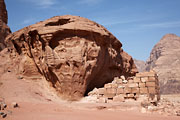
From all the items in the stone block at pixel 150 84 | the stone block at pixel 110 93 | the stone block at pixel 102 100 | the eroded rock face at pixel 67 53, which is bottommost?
the stone block at pixel 102 100

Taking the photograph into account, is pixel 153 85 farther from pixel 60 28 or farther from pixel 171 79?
pixel 171 79

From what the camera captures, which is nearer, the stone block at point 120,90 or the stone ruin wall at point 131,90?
the stone ruin wall at point 131,90

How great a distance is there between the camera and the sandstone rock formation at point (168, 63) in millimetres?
44500

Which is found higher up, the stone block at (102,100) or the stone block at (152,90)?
the stone block at (152,90)

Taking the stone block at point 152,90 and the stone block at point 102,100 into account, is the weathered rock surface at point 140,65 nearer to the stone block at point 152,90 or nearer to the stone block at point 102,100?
the stone block at point 152,90

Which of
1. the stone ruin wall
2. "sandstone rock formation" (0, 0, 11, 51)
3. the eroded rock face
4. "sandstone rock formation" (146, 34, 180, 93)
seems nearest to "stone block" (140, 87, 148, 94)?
the stone ruin wall

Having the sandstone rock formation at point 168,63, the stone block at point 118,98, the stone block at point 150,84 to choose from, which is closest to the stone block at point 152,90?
the stone block at point 150,84

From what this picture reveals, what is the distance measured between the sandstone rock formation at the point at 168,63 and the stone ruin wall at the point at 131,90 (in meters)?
25.7

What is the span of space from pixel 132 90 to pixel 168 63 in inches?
1879

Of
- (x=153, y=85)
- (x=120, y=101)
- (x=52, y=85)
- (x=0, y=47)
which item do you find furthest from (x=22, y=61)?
(x=0, y=47)

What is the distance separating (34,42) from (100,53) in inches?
150

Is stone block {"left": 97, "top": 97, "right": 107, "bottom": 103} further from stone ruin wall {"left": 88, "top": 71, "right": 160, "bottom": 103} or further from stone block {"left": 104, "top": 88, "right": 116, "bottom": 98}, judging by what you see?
stone block {"left": 104, "top": 88, "right": 116, "bottom": 98}

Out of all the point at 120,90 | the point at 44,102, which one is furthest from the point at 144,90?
the point at 44,102

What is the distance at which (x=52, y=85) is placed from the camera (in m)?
10.7
